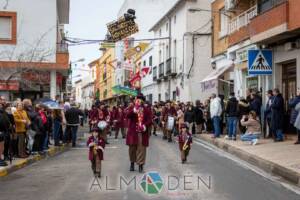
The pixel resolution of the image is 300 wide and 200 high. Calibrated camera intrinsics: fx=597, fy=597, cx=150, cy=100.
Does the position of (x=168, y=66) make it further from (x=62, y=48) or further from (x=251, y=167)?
(x=251, y=167)

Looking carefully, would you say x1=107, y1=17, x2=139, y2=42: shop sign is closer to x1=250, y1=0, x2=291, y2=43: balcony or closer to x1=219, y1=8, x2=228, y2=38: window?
x1=219, y1=8, x2=228, y2=38: window

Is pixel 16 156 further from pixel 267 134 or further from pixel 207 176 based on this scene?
pixel 267 134

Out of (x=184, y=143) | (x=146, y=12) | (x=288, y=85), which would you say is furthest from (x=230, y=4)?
(x=146, y=12)

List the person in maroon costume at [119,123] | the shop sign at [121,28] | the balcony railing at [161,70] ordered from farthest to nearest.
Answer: the shop sign at [121,28] < the balcony railing at [161,70] < the person in maroon costume at [119,123]

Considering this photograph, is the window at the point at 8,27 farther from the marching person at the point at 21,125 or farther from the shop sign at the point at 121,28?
the shop sign at the point at 121,28

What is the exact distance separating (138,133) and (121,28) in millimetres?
43297

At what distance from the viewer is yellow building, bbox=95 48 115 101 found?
82106 mm

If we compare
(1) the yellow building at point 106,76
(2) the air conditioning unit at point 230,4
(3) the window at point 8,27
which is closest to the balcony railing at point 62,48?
(3) the window at point 8,27

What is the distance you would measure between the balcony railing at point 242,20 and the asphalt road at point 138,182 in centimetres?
1026

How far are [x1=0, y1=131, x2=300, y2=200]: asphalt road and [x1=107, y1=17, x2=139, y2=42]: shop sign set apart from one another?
37.7 meters

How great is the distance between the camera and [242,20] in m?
27.2

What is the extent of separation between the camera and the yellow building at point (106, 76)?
82106 mm

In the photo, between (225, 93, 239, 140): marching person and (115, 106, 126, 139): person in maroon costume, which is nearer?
(225, 93, 239, 140): marching person

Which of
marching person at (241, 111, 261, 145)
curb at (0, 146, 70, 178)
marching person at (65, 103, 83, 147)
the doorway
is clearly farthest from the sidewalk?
the doorway
